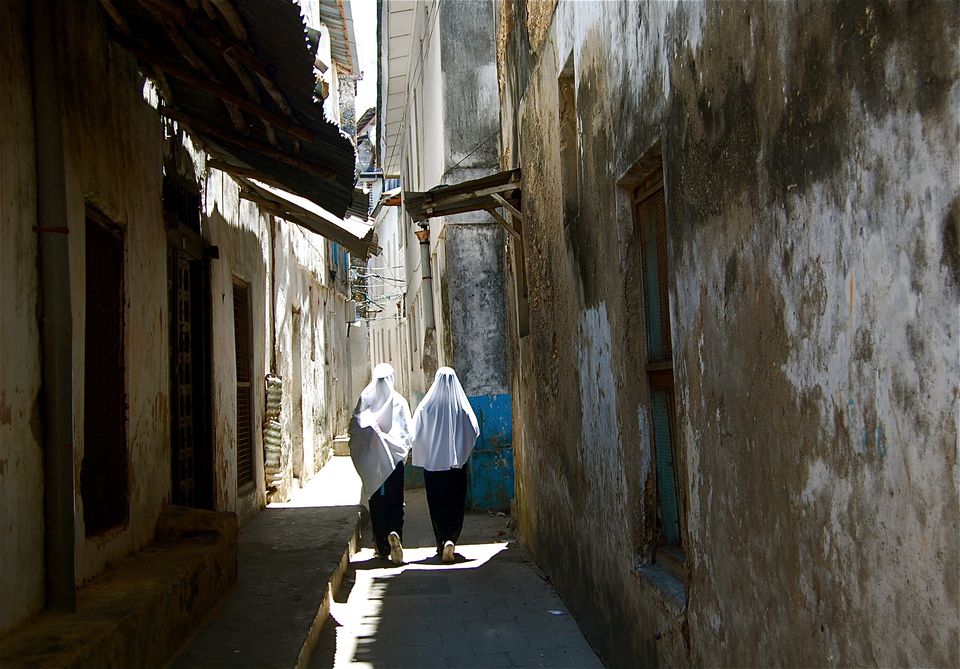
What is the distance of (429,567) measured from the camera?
27.0ft

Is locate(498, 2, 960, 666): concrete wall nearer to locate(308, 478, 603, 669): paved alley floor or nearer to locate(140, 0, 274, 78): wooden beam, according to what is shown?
locate(308, 478, 603, 669): paved alley floor

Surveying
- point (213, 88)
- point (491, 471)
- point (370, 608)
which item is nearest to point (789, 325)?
point (213, 88)

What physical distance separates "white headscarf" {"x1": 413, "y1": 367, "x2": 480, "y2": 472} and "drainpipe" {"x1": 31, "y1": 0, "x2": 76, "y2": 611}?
5114 mm

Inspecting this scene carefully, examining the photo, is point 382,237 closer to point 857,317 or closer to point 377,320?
point 377,320

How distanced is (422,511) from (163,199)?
6.33 meters

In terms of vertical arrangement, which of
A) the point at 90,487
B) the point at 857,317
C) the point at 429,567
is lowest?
the point at 429,567

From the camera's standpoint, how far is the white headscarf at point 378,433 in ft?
28.7

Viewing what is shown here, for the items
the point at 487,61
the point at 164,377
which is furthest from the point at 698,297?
the point at 487,61

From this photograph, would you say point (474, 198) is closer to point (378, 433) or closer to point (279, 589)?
point (378, 433)

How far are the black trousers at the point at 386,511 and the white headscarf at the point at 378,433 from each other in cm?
8

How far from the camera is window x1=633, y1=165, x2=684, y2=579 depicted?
4270 millimetres

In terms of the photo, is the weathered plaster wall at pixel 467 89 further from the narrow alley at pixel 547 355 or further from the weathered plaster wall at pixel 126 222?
the weathered plaster wall at pixel 126 222

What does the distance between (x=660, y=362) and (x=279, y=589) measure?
9.43 feet

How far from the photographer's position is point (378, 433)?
29.5 feet
